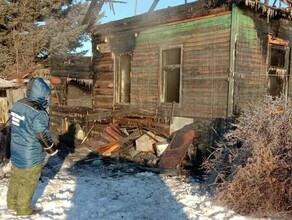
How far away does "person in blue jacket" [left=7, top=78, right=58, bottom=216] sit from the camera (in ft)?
16.3

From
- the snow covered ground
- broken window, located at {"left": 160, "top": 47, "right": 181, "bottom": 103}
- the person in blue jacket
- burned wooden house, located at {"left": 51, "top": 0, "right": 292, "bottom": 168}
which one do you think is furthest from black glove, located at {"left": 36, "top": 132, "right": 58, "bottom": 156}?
broken window, located at {"left": 160, "top": 47, "right": 181, "bottom": 103}

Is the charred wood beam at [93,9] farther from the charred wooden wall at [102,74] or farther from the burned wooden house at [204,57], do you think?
the burned wooden house at [204,57]

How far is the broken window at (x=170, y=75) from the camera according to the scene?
36.7 feet

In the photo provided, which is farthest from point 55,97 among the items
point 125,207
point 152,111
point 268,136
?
point 268,136

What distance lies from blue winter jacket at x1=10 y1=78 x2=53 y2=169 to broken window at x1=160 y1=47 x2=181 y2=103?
6491 mm

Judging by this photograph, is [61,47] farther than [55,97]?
Yes

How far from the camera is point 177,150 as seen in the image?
9.06 m

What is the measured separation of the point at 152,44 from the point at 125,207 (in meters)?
7.18

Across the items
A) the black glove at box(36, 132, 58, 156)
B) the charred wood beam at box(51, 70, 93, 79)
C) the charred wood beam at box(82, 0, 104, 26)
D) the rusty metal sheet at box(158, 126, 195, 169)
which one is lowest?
the rusty metal sheet at box(158, 126, 195, 169)

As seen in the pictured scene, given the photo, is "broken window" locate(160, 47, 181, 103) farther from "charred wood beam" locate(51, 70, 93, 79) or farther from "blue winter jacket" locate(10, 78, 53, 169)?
"blue winter jacket" locate(10, 78, 53, 169)

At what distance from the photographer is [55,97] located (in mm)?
16312

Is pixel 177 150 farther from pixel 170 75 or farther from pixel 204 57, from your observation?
pixel 170 75

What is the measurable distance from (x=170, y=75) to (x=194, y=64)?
1409mm

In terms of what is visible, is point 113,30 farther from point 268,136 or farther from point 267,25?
point 268,136
